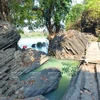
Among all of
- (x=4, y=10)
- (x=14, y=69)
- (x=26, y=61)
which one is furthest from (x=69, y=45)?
(x=14, y=69)

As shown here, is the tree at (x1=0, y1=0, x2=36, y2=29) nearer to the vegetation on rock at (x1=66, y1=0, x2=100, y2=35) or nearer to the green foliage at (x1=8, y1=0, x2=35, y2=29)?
the green foliage at (x1=8, y1=0, x2=35, y2=29)

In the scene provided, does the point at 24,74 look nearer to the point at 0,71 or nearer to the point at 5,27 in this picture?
the point at 5,27

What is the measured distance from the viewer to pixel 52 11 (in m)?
23.3

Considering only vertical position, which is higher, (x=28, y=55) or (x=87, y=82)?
(x=87, y=82)

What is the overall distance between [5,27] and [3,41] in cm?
215

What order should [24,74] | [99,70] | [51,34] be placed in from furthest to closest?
[51,34]
[24,74]
[99,70]

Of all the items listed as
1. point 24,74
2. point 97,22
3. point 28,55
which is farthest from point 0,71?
point 97,22

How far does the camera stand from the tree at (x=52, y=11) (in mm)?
22361

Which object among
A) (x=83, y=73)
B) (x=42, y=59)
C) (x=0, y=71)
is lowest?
(x=42, y=59)

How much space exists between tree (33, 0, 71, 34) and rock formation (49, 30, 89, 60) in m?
2.73

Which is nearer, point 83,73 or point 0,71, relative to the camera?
point 0,71

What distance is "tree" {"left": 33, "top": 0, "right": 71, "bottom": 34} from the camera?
2236 cm

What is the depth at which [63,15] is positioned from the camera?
23188mm

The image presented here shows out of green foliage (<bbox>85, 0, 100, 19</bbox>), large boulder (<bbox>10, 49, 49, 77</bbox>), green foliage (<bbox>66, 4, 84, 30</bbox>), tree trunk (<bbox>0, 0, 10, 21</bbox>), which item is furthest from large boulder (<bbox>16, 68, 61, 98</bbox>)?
green foliage (<bbox>66, 4, 84, 30</bbox>)
